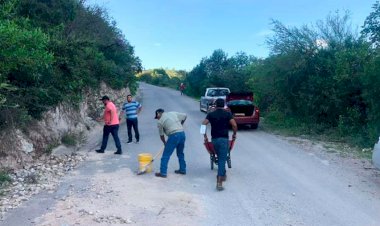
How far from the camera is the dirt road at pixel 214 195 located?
6.65 m

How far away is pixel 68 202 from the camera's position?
7523 millimetres

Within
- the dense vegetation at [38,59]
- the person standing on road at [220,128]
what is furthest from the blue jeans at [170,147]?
the dense vegetation at [38,59]

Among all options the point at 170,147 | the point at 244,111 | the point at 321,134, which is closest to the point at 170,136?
the point at 170,147

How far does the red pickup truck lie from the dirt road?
646cm

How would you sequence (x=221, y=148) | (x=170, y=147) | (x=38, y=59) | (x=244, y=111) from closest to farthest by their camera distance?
(x=221, y=148) < (x=170, y=147) < (x=38, y=59) < (x=244, y=111)

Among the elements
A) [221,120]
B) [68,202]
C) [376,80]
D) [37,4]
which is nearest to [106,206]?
[68,202]

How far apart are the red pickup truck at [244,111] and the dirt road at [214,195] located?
6460mm

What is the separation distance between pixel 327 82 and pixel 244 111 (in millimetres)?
3773

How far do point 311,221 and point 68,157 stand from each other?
7560mm

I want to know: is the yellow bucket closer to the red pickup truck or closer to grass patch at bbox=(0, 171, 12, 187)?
grass patch at bbox=(0, 171, 12, 187)

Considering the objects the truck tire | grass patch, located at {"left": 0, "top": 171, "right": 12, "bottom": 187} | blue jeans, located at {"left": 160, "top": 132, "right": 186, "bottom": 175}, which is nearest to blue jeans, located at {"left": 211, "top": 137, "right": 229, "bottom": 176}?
blue jeans, located at {"left": 160, "top": 132, "right": 186, "bottom": 175}

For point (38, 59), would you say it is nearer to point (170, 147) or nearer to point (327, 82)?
point (170, 147)

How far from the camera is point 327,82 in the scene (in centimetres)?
1820

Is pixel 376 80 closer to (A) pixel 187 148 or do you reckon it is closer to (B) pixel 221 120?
(A) pixel 187 148
